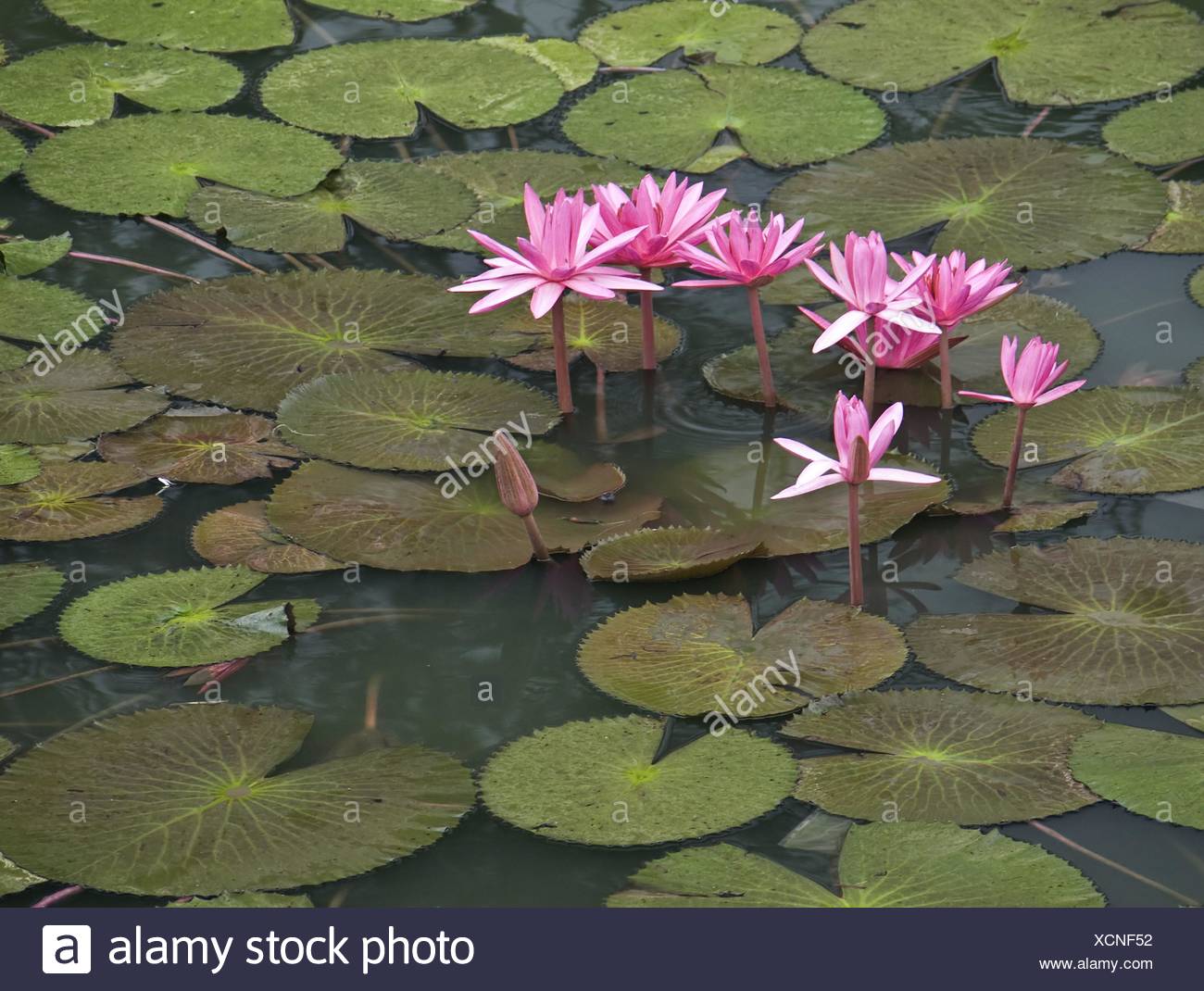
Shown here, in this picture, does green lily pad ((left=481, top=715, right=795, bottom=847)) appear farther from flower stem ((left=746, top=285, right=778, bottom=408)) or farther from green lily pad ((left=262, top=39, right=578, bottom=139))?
green lily pad ((left=262, top=39, right=578, bottom=139))

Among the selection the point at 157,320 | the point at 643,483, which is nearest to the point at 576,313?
the point at 643,483

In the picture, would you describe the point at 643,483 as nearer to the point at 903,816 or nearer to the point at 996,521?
the point at 996,521

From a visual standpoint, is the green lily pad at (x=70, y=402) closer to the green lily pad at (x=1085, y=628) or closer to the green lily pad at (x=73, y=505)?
the green lily pad at (x=73, y=505)

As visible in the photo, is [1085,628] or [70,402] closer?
[1085,628]

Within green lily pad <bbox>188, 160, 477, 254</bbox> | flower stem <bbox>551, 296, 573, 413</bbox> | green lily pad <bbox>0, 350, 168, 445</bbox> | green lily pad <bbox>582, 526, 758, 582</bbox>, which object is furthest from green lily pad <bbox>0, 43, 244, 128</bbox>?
green lily pad <bbox>582, 526, 758, 582</bbox>

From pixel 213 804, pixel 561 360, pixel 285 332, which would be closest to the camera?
pixel 213 804

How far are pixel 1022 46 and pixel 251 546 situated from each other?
3.72 metres

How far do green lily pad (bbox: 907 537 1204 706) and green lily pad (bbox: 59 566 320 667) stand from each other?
139 cm

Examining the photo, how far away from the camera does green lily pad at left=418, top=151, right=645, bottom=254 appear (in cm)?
486

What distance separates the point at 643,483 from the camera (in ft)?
12.6

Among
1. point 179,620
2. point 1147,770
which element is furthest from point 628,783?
point 179,620

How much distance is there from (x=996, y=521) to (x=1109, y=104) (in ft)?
8.35

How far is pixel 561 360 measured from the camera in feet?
13.0

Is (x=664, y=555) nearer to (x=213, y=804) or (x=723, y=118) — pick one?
(x=213, y=804)
